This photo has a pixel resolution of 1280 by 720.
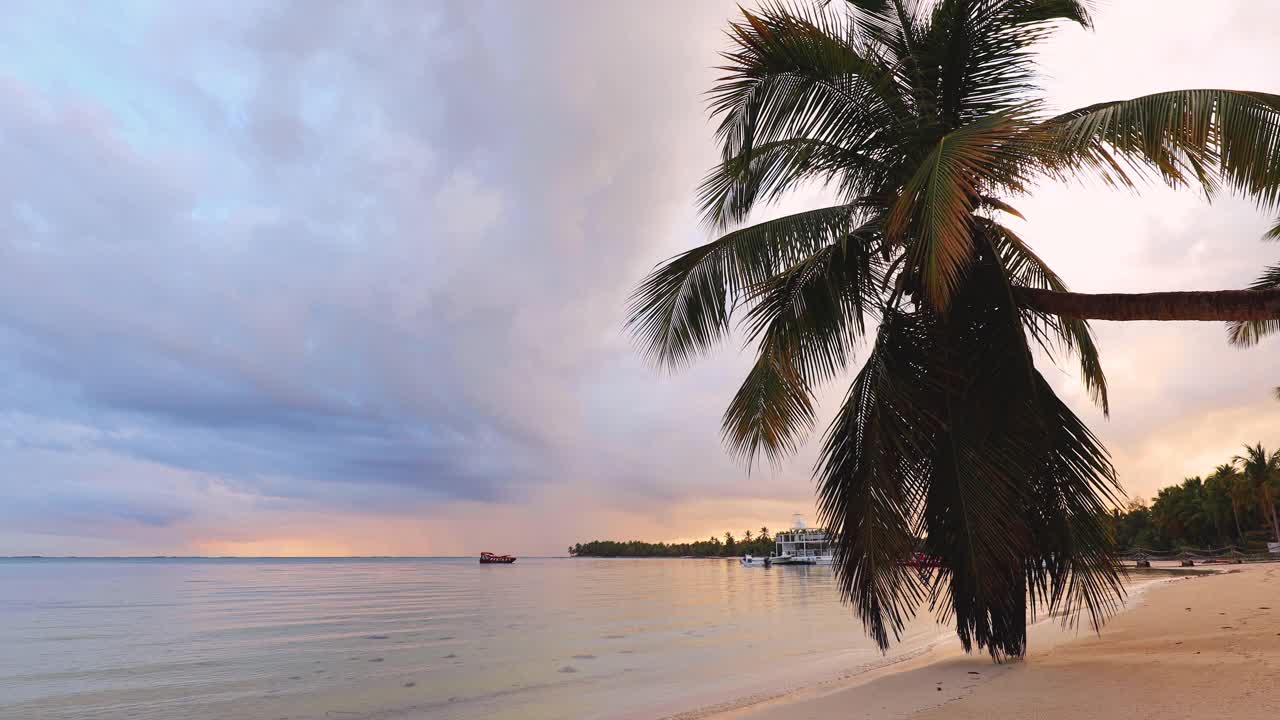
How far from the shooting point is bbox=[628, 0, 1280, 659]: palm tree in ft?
21.2

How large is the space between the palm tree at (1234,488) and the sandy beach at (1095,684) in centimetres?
6597

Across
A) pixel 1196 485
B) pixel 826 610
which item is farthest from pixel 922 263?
pixel 1196 485

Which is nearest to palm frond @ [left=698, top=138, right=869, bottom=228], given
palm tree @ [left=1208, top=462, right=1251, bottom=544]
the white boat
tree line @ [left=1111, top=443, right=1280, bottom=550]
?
tree line @ [left=1111, top=443, right=1280, bottom=550]

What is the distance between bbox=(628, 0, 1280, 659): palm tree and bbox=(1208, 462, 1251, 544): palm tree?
6980 cm

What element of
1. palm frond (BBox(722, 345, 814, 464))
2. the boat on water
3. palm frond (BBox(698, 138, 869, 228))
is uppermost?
palm frond (BBox(698, 138, 869, 228))

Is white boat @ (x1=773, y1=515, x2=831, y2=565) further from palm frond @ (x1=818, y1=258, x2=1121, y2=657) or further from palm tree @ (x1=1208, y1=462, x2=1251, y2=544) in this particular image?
palm frond @ (x1=818, y1=258, x2=1121, y2=657)

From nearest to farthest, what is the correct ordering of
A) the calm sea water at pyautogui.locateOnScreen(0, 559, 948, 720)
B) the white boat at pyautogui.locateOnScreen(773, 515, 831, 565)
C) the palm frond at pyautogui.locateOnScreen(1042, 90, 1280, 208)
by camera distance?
the palm frond at pyautogui.locateOnScreen(1042, 90, 1280, 208), the calm sea water at pyautogui.locateOnScreen(0, 559, 948, 720), the white boat at pyautogui.locateOnScreen(773, 515, 831, 565)

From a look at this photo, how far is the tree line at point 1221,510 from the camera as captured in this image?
57.1 metres

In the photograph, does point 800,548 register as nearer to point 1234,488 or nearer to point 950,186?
point 1234,488

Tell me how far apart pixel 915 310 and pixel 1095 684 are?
12.4 ft

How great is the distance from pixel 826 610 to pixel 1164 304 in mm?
20478

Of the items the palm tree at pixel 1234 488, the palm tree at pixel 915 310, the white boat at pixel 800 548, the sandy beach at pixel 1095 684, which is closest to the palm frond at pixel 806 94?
the palm tree at pixel 915 310

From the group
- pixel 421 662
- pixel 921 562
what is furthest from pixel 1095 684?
pixel 421 662

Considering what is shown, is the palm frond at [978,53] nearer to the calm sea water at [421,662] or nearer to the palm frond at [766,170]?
the palm frond at [766,170]
